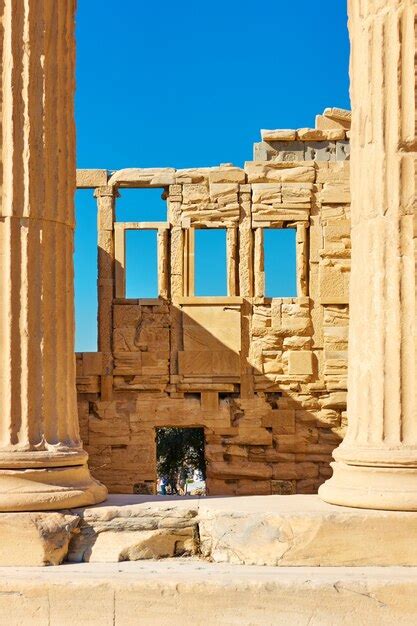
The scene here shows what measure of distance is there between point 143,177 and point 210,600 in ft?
44.2

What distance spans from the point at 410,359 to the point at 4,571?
11.7 ft

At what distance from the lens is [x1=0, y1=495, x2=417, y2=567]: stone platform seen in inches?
264

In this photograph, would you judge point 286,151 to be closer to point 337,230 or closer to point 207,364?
point 337,230

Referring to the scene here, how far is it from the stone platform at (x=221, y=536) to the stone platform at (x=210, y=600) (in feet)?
1.33

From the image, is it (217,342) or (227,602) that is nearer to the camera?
(227,602)

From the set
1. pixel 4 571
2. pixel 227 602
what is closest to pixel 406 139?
pixel 227 602

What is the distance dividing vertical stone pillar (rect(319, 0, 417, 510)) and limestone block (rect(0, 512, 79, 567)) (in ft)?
7.28

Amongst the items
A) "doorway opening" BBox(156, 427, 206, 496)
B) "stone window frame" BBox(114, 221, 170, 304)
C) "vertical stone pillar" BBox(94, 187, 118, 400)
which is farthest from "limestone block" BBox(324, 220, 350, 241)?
"doorway opening" BBox(156, 427, 206, 496)

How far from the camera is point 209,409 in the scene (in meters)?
18.4

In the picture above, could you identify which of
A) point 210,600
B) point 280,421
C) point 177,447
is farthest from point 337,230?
point 210,600

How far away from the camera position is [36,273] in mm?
7359

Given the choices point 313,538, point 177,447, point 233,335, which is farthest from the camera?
point 177,447

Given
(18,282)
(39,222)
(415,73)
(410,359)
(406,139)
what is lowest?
(410,359)

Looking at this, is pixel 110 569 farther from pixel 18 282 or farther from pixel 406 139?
pixel 406 139
